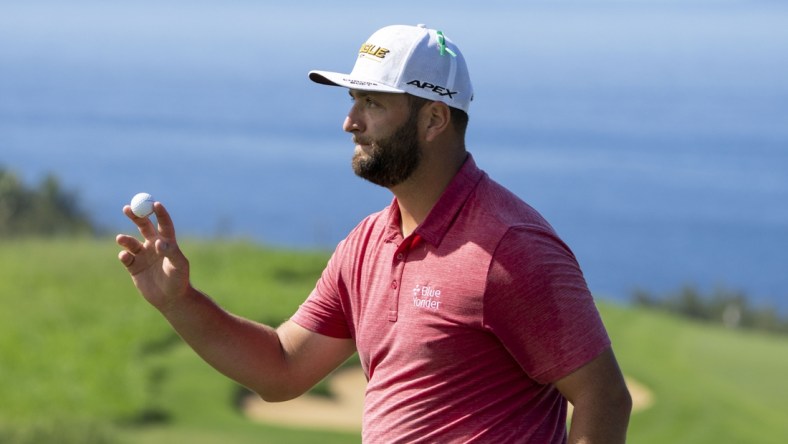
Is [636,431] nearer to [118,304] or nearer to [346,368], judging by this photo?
[346,368]

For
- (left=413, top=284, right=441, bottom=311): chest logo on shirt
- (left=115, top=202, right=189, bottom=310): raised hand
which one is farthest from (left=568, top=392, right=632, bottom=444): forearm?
(left=115, top=202, right=189, bottom=310): raised hand

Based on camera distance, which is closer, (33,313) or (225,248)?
(33,313)

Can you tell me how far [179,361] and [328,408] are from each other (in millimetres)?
1915

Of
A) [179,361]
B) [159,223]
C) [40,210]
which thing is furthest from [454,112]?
[40,210]

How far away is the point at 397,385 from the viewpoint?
11.0ft

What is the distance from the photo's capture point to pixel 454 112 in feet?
11.2

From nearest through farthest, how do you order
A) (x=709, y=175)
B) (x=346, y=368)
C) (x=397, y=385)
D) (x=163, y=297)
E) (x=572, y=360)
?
(x=572, y=360)
(x=397, y=385)
(x=163, y=297)
(x=346, y=368)
(x=709, y=175)

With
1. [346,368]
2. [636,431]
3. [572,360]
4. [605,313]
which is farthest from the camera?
[605,313]

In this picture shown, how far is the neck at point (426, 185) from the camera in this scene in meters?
3.40

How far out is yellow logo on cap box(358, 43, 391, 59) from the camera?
3.39 metres

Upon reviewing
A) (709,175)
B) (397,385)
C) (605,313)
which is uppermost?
(397,385)

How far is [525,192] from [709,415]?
109668 millimetres

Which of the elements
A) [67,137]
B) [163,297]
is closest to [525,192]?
[67,137]

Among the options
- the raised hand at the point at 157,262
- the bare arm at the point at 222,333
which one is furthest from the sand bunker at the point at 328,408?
A: the raised hand at the point at 157,262
